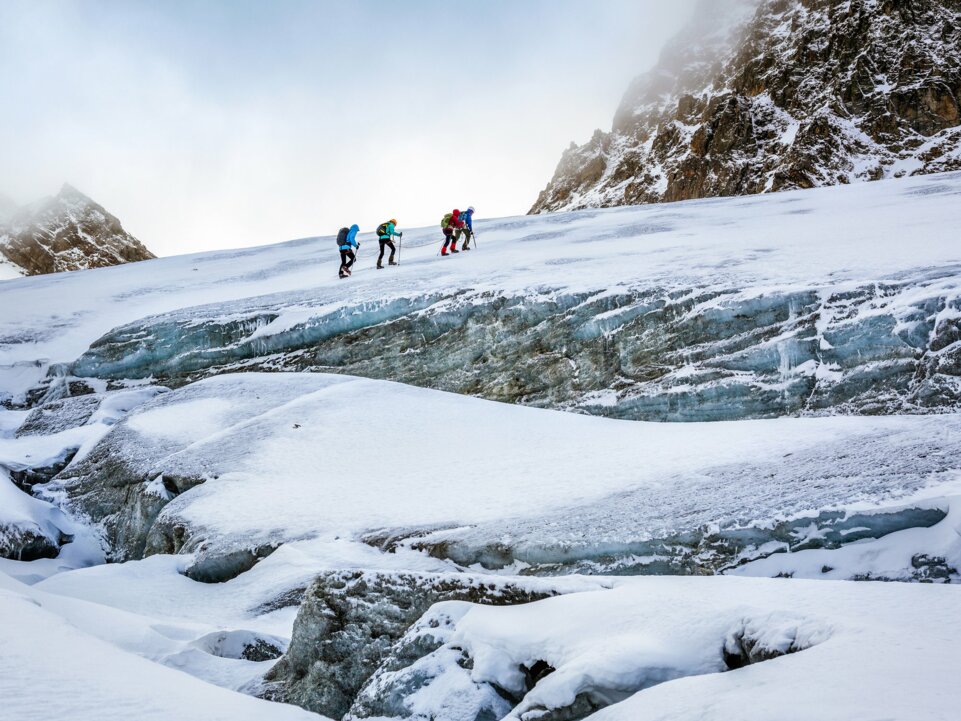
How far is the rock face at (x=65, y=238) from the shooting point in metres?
136

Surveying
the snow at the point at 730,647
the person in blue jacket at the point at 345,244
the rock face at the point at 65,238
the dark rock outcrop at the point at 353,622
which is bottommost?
the dark rock outcrop at the point at 353,622

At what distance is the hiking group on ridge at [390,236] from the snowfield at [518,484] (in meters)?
0.81

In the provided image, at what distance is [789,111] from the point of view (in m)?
101

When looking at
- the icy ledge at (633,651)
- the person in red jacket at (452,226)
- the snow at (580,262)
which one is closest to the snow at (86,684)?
the icy ledge at (633,651)

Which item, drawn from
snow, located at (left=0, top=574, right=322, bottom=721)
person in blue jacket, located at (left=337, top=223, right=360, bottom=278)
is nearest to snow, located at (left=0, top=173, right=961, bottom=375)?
person in blue jacket, located at (left=337, top=223, right=360, bottom=278)

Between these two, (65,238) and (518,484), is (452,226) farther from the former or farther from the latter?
(65,238)

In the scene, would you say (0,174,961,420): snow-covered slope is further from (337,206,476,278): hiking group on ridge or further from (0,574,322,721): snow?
(0,574,322,721): snow

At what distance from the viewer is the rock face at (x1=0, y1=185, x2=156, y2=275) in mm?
136250

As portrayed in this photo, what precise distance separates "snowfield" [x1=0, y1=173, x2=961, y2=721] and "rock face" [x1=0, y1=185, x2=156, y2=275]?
442ft

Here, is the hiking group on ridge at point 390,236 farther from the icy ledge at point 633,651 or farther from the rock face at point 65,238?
the rock face at point 65,238

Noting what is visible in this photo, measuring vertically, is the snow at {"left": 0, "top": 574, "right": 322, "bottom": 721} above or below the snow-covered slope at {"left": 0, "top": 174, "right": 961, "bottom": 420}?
below

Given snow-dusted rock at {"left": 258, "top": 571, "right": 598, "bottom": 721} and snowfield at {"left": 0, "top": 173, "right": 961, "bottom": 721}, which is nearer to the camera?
snowfield at {"left": 0, "top": 173, "right": 961, "bottom": 721}

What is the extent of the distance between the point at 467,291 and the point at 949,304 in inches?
323

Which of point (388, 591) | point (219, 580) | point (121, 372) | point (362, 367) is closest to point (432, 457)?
point (219, 580)
